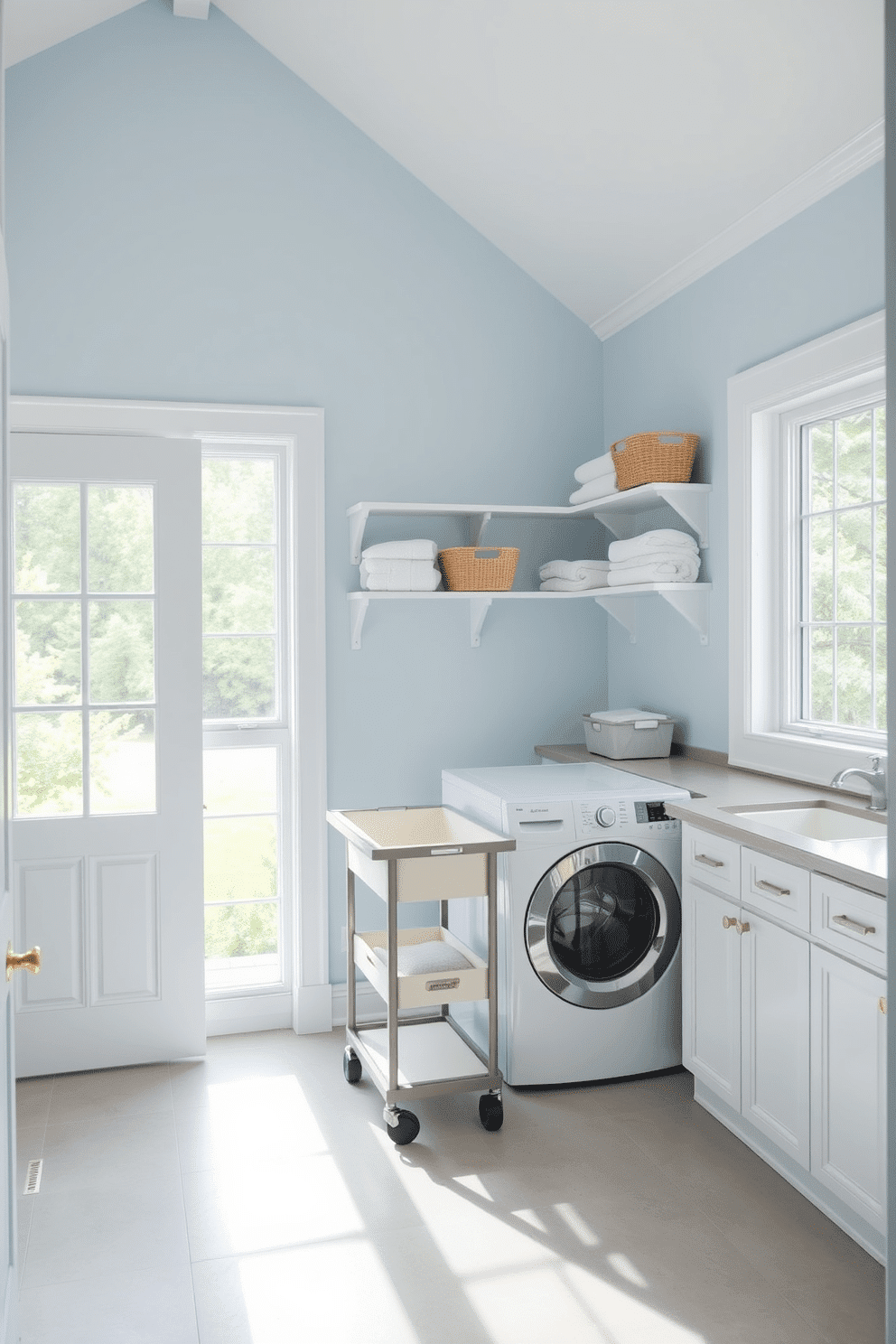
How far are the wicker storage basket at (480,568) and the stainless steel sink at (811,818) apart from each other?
49.4 inches

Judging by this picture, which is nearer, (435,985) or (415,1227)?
(415,1227)

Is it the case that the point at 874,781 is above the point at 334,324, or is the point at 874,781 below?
below

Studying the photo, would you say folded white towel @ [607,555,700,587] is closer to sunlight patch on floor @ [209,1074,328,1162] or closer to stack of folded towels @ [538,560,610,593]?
stack of folded towels @ [538,560,610,593]

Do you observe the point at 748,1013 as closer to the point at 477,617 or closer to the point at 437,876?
the point at 437,876

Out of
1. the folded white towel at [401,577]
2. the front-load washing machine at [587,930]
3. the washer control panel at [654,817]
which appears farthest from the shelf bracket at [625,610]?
the washer control panel at [654,817]

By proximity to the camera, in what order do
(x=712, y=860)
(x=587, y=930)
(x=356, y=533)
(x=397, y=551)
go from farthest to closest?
(x=356, y=533)
(x=397, y=551)
(x=587, y=930)
(x=712, y=860)

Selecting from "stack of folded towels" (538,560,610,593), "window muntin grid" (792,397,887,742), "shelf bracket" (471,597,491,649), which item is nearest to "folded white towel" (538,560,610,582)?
"stack of folded towels" (538,560,610,593)

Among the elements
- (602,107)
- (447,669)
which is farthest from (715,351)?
(447,669)

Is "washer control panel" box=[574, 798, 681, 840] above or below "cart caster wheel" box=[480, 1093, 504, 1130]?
above

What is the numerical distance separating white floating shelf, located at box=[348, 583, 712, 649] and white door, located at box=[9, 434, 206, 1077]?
56cm

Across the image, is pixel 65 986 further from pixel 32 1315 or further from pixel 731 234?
pixel 731 234

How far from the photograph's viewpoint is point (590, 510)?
3791 millimetres

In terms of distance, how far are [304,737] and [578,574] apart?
1121 mm

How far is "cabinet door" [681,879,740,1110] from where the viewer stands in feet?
8.84
